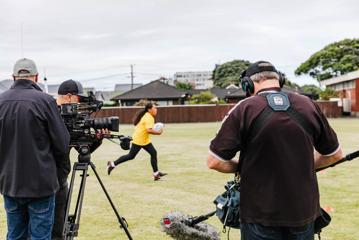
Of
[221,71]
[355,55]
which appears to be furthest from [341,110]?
[221,71]

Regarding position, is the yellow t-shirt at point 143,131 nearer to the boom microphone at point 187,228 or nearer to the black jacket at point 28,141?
the boom microphone at point 187,228

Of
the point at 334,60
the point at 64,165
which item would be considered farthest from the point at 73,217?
the point at 334,60

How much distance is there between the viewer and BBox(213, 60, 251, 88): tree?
114 metres

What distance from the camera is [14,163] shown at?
4.05 m

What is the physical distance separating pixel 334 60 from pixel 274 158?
8465 cm

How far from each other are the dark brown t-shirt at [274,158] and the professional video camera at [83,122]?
2164 mm

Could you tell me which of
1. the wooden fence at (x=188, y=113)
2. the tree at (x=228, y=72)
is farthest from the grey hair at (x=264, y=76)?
the tree at (x=228, y=72)

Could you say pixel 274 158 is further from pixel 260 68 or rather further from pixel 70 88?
pixel 70 88

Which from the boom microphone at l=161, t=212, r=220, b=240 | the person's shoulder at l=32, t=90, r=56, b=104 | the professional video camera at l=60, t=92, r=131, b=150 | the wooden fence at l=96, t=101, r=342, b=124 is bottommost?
the wooden fence at l=96, t=101, r=342, b=124

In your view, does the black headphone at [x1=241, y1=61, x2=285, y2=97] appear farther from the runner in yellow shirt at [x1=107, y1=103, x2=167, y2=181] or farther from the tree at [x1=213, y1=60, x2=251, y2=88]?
the tree at [x1=213, y1=60, x2=251, y2=88]

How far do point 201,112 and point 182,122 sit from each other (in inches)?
92.1

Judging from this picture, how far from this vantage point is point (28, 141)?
402 centimetres

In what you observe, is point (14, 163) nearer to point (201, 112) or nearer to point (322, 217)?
point (322, 217)

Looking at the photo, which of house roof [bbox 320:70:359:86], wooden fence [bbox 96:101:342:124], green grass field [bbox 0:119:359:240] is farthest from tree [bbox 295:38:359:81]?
green grass field [bbox 0:119:359:240]
